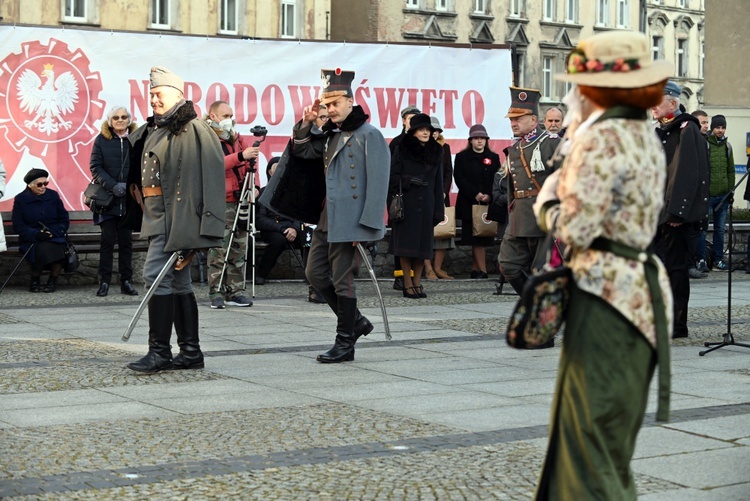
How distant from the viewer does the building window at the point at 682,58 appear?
230 ft

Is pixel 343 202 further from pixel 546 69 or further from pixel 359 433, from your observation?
pixel 546 69

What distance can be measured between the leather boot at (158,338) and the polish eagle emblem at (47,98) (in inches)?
314

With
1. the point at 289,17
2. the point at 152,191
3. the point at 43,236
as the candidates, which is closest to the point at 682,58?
the point at 289,17

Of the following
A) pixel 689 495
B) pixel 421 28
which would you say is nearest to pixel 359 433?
pixel 689 495

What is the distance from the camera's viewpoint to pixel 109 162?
15.7 metres

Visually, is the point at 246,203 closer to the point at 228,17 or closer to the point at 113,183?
the point at 113,183

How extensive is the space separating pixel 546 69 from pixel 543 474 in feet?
187

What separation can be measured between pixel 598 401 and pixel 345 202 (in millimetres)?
5572

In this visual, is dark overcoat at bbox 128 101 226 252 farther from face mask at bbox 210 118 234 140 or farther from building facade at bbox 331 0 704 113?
building facade at bbox 331 0 704 113

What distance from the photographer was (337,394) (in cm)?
848

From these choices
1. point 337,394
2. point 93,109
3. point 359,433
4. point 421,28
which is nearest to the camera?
point 359,433

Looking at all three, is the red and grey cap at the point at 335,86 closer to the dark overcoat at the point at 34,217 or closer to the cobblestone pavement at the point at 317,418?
the cobblestone pavement at the point at 317,418

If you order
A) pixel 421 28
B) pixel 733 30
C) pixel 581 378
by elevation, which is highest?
pixel 421 28

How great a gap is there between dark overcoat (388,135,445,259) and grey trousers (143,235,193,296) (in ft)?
20.1
